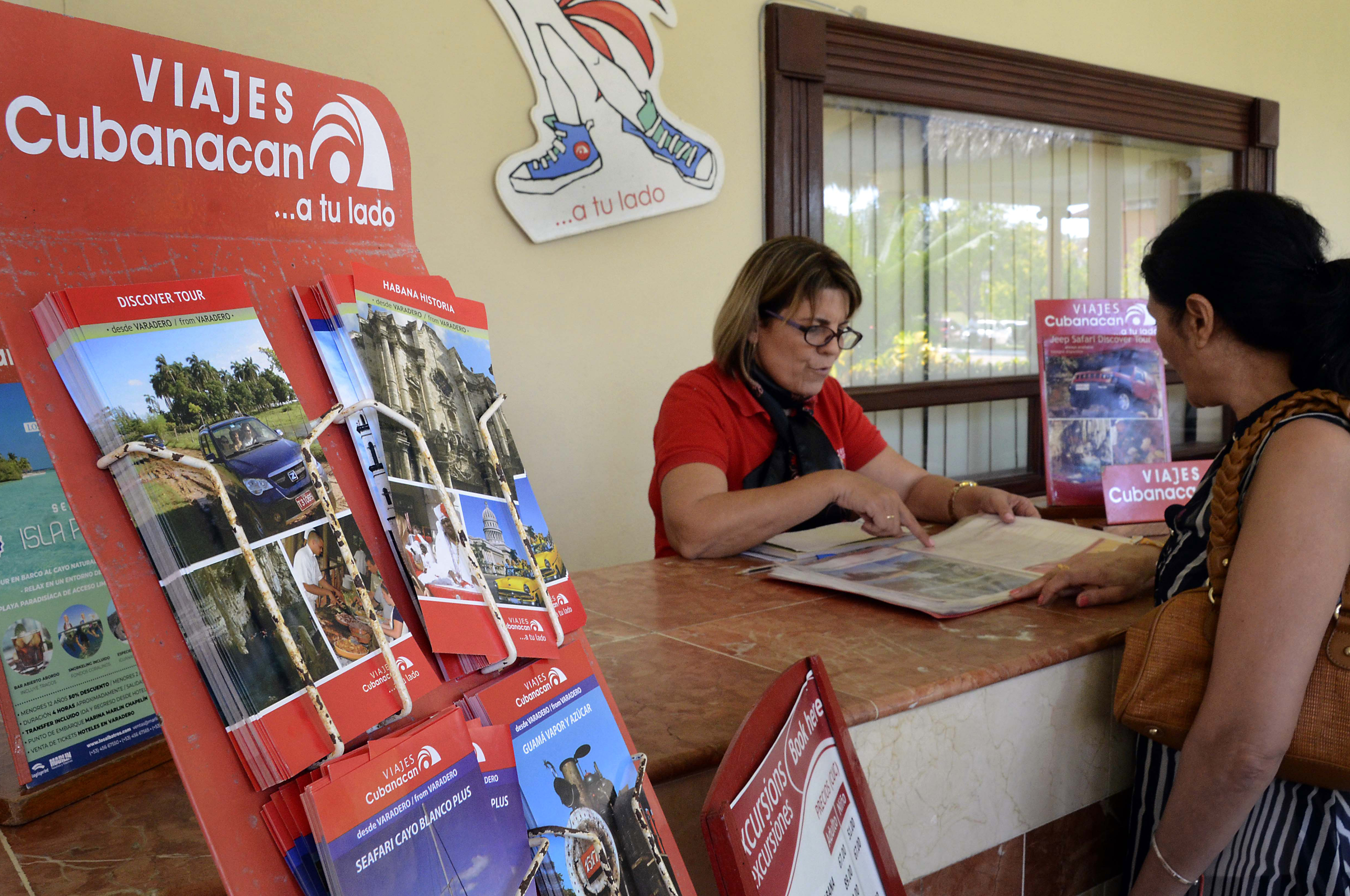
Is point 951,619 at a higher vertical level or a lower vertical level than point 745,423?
lower

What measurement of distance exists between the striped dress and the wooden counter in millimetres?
91

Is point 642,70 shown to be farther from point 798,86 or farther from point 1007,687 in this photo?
point 1007,687

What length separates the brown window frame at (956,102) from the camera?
2.77m

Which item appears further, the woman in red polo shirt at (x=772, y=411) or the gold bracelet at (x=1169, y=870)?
the woman in red polo shirt at (x=772, y=411)

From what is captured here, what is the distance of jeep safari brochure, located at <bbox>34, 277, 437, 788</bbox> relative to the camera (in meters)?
0.44

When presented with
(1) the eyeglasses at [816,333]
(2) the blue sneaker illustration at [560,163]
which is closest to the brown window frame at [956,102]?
(2) the blue sneaker illustration at [560,163]

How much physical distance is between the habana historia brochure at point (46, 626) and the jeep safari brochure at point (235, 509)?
0.94 feet

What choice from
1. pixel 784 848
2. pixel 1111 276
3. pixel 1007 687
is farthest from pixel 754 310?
pixel 1111 276

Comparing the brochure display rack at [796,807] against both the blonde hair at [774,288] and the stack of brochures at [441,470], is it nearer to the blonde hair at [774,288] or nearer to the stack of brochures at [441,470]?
the stack of brochures at [441,470]

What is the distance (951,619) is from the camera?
1214 mm

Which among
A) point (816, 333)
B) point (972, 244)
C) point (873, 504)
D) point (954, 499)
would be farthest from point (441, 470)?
point (972, 244)

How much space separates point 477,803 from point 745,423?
1520 mm

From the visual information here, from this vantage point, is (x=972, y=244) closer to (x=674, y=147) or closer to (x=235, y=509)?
(x=674, y=147)

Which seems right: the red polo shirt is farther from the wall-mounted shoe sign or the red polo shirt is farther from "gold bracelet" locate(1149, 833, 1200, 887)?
"gold bracelet" locate(1149, 833, 1200, 887)
